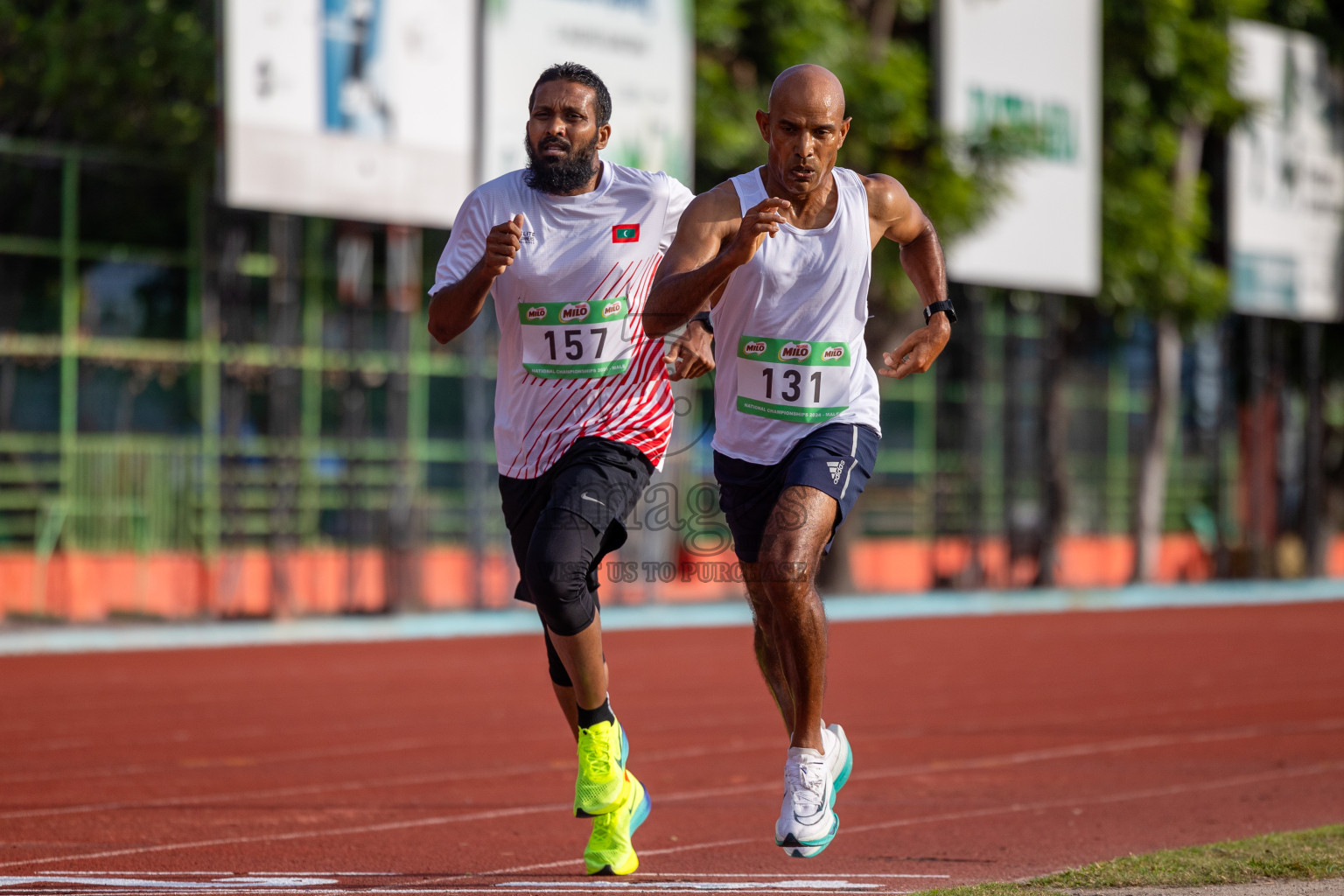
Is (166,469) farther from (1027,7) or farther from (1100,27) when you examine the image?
(1100,27)

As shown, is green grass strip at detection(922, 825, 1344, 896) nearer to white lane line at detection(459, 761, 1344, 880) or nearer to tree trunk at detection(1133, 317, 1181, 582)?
white lane line at detection(459, 761, 1344, 880)

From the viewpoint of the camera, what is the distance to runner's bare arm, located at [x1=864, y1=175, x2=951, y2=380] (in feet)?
20.4

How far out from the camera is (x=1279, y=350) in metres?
35.0

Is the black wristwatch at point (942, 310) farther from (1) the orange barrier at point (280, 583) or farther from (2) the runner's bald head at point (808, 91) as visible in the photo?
(1) the orange barrier at point (280, 583)

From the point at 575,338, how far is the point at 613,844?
5.31 ft

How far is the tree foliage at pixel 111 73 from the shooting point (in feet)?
69.0

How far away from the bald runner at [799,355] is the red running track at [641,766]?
2.28 ft

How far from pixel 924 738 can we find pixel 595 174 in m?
5.50

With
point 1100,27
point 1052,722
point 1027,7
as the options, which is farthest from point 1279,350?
point 1052,722

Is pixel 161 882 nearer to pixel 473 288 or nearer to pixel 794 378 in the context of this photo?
pixel 473 288

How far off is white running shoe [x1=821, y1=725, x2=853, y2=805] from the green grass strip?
0.62 m

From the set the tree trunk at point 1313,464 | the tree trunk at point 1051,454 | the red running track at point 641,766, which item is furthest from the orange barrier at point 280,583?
the tree trunk at point 1313,464

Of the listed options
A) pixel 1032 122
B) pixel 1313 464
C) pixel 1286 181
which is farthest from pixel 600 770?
pixel 1313 464

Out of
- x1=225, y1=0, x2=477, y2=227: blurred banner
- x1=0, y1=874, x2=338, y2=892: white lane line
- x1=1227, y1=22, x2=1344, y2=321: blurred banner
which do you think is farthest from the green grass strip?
x1=1227, y1=22, x2=1344, y2=321: blurred banner
